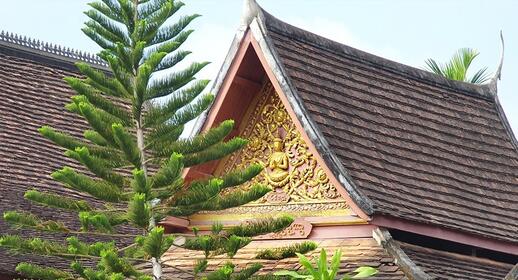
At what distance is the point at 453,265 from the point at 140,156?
2.50 meters

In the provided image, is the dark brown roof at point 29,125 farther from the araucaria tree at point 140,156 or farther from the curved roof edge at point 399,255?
the curved roof edge at point 399,255

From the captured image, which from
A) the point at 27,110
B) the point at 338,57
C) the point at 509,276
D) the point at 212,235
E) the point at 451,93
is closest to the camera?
the point at 509,276

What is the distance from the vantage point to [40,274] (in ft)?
39.9

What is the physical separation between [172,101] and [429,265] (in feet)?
7.91

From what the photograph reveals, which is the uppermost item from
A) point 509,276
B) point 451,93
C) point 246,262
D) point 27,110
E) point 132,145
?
point 27,110

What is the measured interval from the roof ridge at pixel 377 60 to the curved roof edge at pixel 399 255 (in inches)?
81.7

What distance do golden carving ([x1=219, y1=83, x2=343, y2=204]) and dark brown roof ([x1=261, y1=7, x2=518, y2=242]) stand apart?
0.27m

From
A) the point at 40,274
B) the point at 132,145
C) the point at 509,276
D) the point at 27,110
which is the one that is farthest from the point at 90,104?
the point at 27,110

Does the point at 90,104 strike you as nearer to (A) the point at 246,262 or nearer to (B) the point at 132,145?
(B) the point at 132,145

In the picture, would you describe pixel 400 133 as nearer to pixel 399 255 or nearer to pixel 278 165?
pixel 278 165

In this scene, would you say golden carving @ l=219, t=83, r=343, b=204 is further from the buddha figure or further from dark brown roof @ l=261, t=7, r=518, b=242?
dark brown roof @ l=261, t=7, r=518, b=242

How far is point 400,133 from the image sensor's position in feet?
42.9

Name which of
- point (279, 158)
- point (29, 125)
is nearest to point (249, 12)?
point (279, 158)

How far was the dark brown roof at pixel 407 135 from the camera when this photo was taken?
39.8ft
